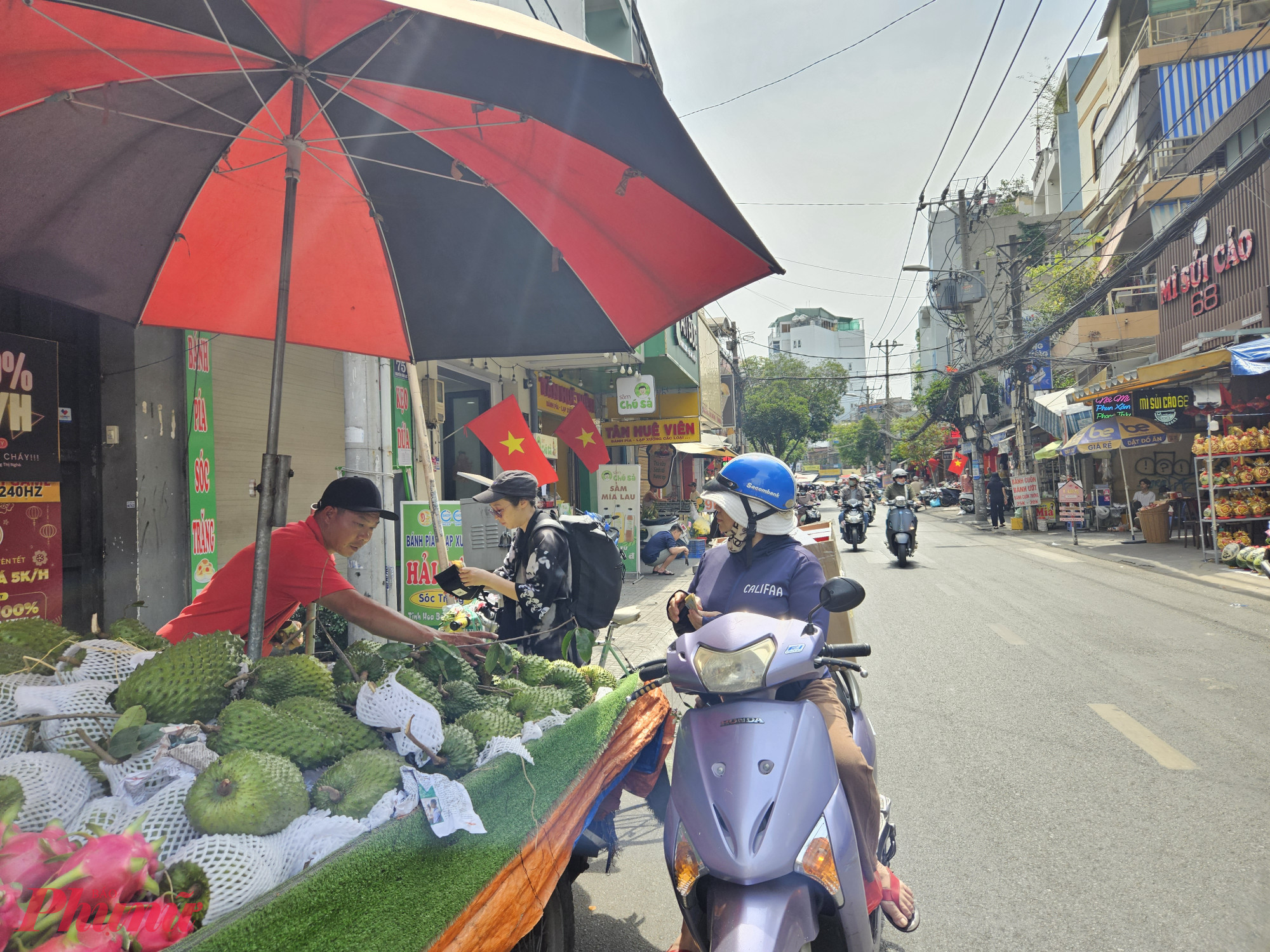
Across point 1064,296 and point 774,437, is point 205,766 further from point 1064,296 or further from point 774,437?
point 774,437

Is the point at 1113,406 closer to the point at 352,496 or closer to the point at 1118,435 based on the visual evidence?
the point at 1118,435

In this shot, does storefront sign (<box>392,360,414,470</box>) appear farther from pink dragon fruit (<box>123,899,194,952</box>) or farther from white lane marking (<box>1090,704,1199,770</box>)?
pink dragon fruit (<box>123,899,194,952</box>)

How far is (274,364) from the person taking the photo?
262 centimetres

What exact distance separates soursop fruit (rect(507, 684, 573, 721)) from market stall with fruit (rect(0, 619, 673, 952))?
0.02m

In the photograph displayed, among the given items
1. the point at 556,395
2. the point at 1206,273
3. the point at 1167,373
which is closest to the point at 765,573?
the point at 556,395

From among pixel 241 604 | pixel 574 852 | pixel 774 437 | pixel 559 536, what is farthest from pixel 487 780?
pixel 774 437

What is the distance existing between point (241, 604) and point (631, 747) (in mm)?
1567

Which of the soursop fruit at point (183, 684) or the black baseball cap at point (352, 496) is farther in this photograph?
the black baseball cap at point (352, 496)

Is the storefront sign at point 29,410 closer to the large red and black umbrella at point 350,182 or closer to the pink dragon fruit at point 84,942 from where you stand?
the large red and black umbrella at point 350,182

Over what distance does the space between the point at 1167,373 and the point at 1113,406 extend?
67.3 inches

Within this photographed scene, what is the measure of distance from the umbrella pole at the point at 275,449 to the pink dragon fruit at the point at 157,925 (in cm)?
134

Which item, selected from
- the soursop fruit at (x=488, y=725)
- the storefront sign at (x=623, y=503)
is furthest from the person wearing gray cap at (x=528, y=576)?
the storefront sign at (x=623, y=503)

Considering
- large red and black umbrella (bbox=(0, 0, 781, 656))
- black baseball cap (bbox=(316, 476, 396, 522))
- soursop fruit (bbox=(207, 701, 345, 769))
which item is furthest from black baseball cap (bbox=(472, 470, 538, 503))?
soursop fruit (bbox=(207, 701, 345, 769))

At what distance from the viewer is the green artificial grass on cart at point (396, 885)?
1.24 metres
